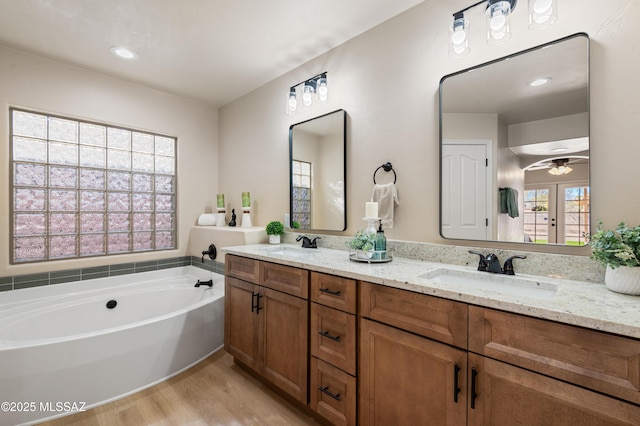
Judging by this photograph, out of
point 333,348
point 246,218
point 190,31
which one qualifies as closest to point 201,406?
point 333,348

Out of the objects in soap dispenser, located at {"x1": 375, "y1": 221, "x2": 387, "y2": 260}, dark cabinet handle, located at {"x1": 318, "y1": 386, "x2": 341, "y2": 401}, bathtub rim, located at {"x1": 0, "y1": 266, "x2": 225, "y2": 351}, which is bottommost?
dark cabinet handle, located at {"x1": 318, "y1": 386, "x2": 341, "y2": 401}

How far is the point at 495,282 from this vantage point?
1438mm

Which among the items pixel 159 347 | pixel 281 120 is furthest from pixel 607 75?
pixel 159 347

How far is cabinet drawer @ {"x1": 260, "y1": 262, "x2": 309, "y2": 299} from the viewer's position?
1.71 meters

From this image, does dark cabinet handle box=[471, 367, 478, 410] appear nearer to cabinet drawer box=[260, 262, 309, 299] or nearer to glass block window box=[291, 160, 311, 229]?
cabinet drawer box=[260, 262, 309, 299]

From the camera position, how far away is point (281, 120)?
2848mm

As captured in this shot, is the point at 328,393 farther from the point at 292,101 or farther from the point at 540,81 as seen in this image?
the point at 292,101

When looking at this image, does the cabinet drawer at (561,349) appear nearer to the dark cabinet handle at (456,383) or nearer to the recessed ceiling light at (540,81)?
the dark cabinet handle at (456,383)

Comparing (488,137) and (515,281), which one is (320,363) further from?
(488,137)

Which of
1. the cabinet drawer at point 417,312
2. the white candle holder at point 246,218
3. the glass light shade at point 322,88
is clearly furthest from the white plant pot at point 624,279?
the white candle holder at point 246,218

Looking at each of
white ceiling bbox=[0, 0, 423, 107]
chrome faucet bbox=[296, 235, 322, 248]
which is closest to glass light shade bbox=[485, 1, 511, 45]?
white ceiling bbox=[0, 0, 423, 107]

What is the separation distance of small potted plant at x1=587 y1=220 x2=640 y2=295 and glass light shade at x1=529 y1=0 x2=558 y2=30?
3.17ft

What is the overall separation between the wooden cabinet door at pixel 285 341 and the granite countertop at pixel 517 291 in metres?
0.25

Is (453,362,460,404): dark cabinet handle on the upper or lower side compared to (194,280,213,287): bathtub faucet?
upper
